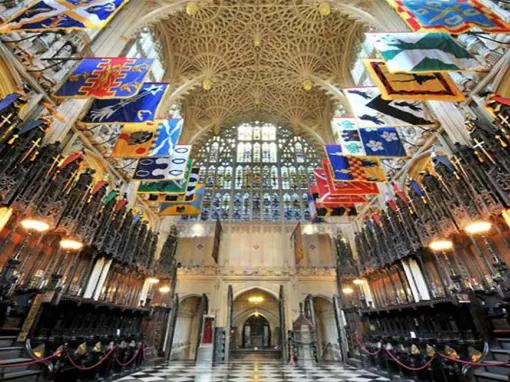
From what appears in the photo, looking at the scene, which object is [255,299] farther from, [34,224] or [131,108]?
[131,108]

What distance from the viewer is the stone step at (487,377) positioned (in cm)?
415

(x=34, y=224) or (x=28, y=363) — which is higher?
(x=34, y=224)

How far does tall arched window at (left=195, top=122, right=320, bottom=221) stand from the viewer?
1905 cm

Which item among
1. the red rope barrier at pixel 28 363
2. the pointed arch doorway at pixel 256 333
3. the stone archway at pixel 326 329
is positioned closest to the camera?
the red rope barrier at pixel 28 363

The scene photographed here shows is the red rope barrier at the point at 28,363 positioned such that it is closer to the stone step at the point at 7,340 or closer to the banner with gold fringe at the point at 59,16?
the stone step at the point at 7,340

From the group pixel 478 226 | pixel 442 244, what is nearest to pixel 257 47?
pixel 442 244

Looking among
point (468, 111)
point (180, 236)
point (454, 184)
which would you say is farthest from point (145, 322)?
point (468, 111)

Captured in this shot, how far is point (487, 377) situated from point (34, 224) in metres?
10.7

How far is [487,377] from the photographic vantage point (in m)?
4.43

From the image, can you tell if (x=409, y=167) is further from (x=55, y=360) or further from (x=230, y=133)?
(x=230, y=133)

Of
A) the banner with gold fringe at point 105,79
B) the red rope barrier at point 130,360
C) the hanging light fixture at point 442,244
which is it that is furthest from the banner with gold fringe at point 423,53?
the red rope barrier at point 130,360

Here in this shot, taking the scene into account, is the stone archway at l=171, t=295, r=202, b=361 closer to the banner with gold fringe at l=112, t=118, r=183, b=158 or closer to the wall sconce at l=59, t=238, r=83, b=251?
the wall sconce at l=59, t=238, r=83, b=251

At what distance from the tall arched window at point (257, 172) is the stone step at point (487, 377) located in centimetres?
1400

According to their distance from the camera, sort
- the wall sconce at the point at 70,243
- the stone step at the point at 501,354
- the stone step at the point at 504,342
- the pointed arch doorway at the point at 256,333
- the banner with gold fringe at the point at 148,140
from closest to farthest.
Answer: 1. the stone step at the point at 501,354
2. the stone step at the point at 504,342
3. the wall sconce at the point at 70,243
4. the banner with gold fringe at the point at 148,140
5. the pointed arch doorway at the point at 256,333
